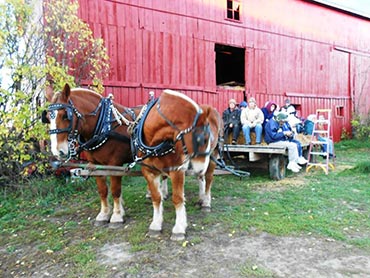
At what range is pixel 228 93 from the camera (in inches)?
428

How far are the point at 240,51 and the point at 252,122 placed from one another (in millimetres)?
6600

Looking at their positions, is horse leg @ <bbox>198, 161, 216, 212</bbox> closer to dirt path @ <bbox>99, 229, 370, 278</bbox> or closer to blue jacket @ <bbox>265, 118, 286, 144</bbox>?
dirt path @ <bbox>99, 229, 370, 278</bbox>

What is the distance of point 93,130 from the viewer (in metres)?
3.96

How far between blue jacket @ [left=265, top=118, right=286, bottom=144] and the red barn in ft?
11.3

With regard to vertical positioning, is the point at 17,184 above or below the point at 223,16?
below

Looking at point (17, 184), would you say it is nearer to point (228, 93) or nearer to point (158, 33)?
point (158, 33)

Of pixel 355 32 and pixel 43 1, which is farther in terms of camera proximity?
pixel 355 32

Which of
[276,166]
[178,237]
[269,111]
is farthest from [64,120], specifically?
[269,111]

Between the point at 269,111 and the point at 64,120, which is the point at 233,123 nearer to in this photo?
the point at 269,111

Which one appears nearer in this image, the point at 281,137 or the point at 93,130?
the point at 93,130

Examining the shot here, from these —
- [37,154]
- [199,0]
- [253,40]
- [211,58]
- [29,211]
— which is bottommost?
[29,211]

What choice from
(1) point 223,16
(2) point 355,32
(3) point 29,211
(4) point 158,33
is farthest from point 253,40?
(3) point 29,211

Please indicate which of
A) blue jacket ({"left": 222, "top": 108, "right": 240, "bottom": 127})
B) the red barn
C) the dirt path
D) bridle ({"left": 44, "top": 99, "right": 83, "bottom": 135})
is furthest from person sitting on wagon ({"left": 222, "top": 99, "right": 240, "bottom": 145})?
bridle ({"left": 44, "top": 99, "right": 83, "bottom": 135})

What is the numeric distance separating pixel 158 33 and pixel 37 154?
4995 millimetres
